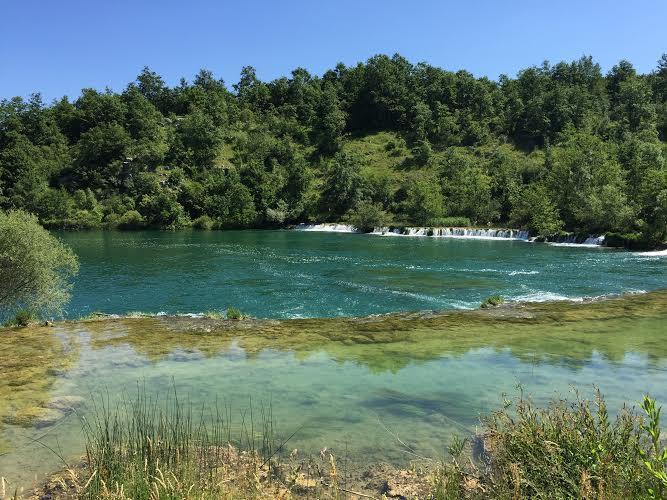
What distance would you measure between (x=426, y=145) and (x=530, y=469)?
108 metres

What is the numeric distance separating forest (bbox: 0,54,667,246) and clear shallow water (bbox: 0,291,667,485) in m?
44.3

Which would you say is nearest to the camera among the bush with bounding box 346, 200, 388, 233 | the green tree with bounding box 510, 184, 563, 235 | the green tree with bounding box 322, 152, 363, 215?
the green tree with bounding box 510, 184, 563, 235

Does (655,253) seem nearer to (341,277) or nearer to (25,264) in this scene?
(341,277)

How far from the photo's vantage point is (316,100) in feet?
461

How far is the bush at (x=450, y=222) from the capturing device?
272ft

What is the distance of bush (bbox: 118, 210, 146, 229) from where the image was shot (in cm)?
9562

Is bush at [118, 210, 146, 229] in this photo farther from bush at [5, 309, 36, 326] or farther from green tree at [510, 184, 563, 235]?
bush at [5, 309, 36, 326]

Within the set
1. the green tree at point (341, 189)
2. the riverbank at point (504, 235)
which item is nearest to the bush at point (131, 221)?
the riverbank at point (504, 235)

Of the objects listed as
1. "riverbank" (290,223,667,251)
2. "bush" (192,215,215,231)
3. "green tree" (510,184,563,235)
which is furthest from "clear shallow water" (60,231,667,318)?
"bush" (192,215,215,231)

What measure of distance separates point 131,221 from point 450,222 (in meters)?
60.2

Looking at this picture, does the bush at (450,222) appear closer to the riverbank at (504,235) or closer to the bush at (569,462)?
the riverbank at (504,235)

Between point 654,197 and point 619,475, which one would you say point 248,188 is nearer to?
point 654,197

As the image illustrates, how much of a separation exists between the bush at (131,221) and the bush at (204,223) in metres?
10.0

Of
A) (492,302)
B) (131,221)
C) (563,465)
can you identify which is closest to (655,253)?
(492,302)
